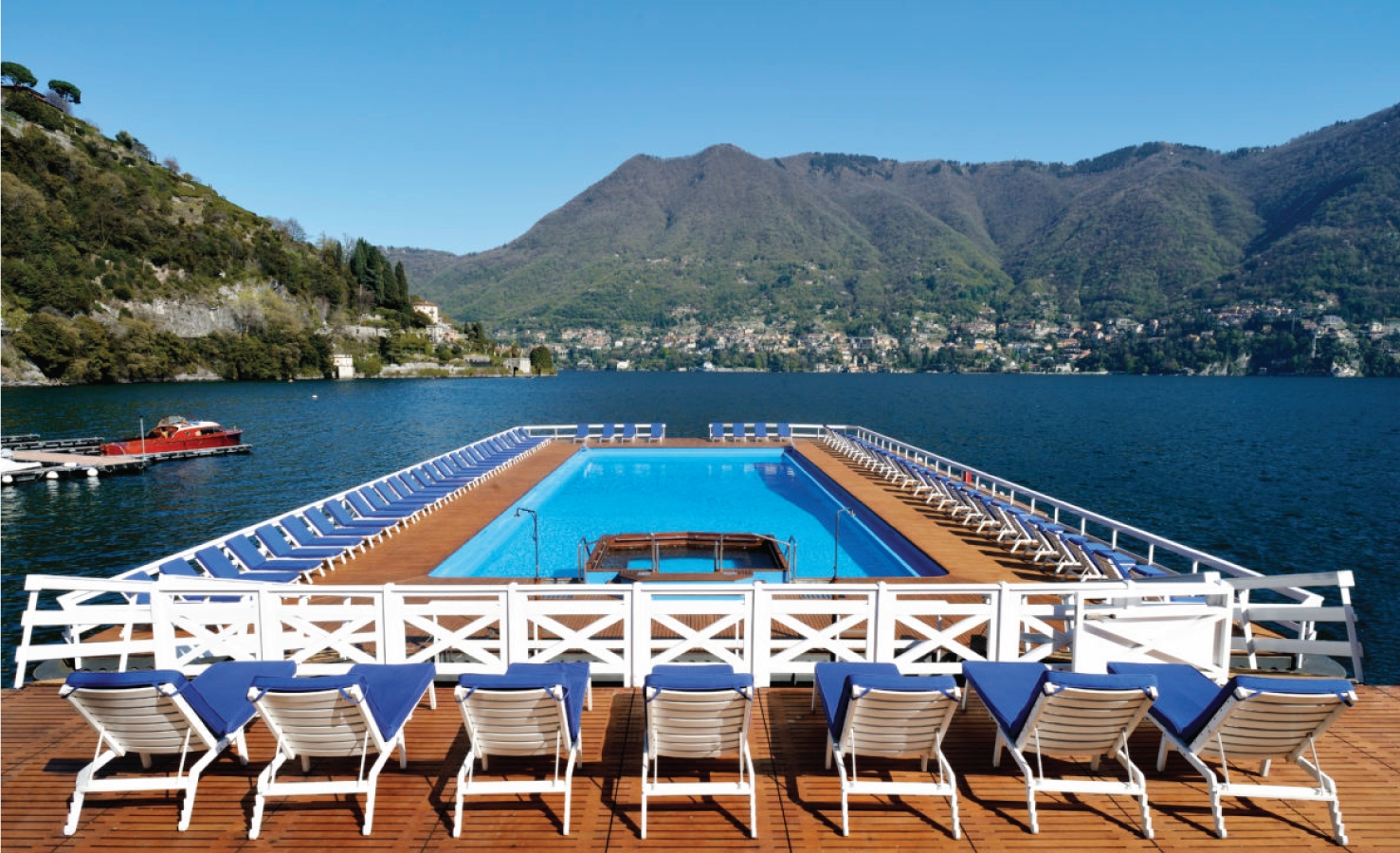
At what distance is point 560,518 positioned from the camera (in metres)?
15.4

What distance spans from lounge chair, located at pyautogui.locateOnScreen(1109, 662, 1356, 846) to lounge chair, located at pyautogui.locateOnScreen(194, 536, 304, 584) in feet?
28.2

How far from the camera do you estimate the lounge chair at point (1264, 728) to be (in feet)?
10.9

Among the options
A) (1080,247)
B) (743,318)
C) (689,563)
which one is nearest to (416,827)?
(689,563)

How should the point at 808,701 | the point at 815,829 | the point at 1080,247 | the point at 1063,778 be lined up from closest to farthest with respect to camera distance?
the point at 815,829 < the point at 1063,778 < the point at 808,701 < the point at 1080,247

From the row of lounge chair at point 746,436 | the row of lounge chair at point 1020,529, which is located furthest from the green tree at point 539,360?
the row of lounge chair at point 1020,529

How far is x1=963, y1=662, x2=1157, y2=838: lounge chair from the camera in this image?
11.1 feet

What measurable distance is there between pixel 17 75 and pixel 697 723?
145 m

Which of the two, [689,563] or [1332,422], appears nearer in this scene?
[689,563]

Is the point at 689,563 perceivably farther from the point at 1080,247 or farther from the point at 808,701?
the point at 1080,247

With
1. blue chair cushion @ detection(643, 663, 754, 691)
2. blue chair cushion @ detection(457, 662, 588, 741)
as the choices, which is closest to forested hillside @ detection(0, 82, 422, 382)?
blue chair cushion @ detection(457, 662, 588, 741)

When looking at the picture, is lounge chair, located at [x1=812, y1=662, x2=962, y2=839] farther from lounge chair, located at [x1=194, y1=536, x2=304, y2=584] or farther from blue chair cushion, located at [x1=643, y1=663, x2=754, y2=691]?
lounge chair, located at [x1=194, y1=536, x2=304, y2=584]

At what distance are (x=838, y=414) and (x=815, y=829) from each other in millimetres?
55368

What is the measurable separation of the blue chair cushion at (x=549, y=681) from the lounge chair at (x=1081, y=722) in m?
2.42

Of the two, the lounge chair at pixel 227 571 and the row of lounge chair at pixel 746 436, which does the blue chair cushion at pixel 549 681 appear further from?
the row of lounge chair at pixel 746 436
